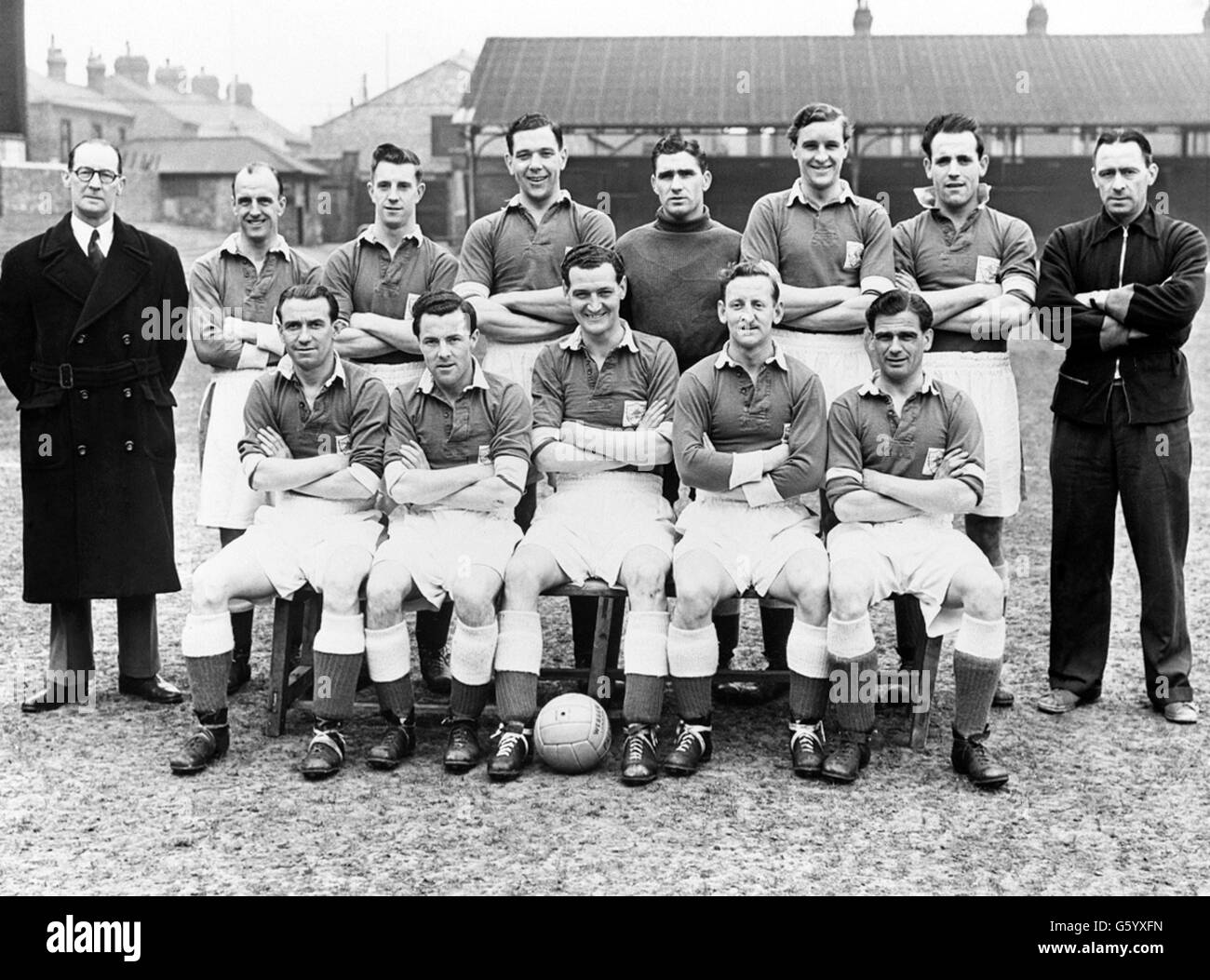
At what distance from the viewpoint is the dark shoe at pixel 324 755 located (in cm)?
499

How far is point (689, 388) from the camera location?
5328 mm

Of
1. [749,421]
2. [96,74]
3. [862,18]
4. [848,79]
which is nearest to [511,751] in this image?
[749,421]

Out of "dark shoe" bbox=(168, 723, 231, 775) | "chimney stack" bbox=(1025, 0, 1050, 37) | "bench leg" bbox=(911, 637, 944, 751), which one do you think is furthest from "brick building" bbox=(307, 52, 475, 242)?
"bench leg" bbox=(911, 637, 944, 751)

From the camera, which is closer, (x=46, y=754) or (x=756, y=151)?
(x=46, y=754)

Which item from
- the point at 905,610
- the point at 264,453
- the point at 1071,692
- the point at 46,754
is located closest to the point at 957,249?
the point at 905,610

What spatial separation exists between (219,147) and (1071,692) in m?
49.4

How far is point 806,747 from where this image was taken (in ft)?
16.6

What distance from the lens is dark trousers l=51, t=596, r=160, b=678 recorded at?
237 inches

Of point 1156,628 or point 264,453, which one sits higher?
point 264,453

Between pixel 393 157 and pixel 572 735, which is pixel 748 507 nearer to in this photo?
pixel 572 735

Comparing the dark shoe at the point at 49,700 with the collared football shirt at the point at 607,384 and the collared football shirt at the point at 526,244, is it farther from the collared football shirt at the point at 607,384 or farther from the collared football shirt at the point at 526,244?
the collared football shirt at the point at 526,244
